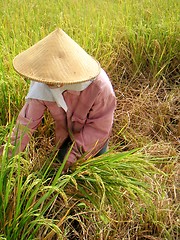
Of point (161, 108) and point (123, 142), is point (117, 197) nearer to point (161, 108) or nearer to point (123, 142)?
point (123, 142)

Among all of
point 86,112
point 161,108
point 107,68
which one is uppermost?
point 86,112

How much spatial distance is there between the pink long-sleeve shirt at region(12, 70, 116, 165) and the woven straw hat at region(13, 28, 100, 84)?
5.5 inches

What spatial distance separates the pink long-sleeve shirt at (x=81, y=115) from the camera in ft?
5.06

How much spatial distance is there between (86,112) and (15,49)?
0.74 meters

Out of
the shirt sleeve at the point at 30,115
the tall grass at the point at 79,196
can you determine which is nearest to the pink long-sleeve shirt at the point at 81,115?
the shirt sleeve at the point at 30,115

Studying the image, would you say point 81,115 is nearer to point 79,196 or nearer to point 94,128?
point 94,128

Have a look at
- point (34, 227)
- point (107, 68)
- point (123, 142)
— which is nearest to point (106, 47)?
point (107, 68)

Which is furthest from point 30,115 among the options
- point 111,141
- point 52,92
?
point 111,141

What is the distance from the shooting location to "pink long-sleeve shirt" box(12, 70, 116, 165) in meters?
1.54

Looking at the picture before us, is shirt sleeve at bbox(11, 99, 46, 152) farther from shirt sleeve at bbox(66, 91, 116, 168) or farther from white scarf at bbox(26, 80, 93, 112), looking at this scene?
shirt sleeve at bbox(66, 91, 116, 168)

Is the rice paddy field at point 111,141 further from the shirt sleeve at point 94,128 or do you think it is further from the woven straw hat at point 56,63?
the woven straw hat at point 56,63

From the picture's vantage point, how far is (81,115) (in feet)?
5.25

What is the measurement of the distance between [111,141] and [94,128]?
1.34 feet

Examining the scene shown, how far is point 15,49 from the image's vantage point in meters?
2.12
